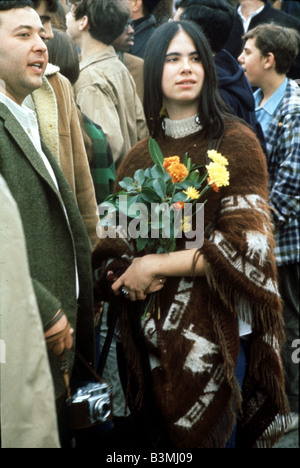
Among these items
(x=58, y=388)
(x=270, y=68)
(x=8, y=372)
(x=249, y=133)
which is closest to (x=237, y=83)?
(x=270, y=68)

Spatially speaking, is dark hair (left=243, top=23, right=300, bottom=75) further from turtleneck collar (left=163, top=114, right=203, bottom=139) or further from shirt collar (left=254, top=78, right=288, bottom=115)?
turtleneck collar (left=163, top=114, right=203, bottom=139)

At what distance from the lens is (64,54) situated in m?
3.24

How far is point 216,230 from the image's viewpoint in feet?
8.18

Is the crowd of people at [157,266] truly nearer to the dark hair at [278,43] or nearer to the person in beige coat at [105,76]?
the person in beige coat at [105,76]

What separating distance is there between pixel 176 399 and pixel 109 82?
74.5 inches

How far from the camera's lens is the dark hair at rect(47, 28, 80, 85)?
10.4 ft

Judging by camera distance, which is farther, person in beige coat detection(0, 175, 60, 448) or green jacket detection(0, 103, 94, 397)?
green jacket detection(0, 103, 94, 397)

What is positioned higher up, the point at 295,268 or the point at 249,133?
the point at 249,133

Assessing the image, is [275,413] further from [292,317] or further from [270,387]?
[292,317]

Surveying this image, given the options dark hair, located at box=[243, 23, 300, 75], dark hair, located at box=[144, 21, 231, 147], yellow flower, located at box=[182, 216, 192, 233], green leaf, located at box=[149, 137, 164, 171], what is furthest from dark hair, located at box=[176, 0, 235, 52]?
yellow flower, located at box=[182, 216, 192, 233]

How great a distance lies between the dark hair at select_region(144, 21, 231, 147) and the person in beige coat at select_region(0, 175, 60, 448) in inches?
45.7

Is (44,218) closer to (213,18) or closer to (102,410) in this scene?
(102,410)

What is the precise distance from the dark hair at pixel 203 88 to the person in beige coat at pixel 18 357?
3.81 feet

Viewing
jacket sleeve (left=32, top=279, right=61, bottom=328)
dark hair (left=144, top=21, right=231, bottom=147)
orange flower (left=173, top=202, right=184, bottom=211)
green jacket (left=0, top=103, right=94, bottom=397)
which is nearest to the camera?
jacket sleeve (left=32, top=279, right=61, bottom=328)
